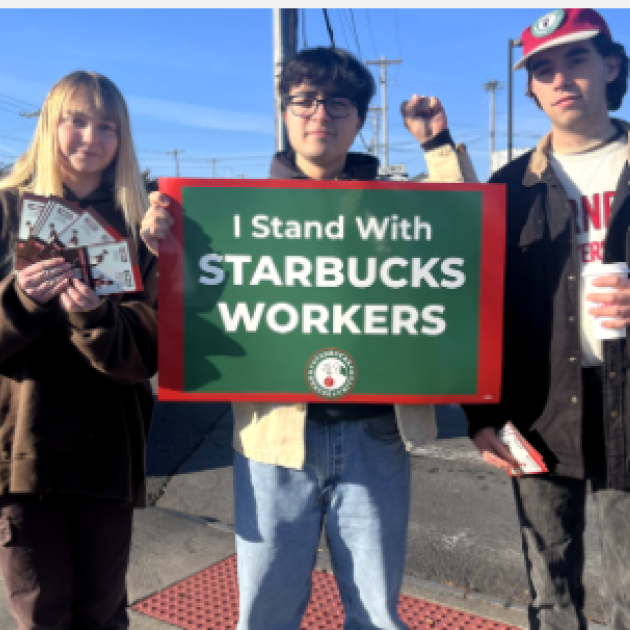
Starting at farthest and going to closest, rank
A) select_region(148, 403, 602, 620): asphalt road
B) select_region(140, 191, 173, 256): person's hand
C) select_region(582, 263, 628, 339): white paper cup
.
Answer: select_region(148, 403, 602, 620): asphalt road
select_region(140, 191, 173, 256): person's hand
select_region(582, 263, 628, 339): white paper cup

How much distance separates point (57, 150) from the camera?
1938 millimetres

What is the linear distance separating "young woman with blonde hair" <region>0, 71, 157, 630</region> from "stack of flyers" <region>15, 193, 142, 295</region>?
43mm

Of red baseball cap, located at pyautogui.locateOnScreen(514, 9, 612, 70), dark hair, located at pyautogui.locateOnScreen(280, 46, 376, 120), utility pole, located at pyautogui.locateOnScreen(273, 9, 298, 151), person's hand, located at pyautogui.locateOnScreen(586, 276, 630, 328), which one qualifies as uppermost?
utility pole, located at pyautogui.locateOnScreen(273, 9, 298, 151)

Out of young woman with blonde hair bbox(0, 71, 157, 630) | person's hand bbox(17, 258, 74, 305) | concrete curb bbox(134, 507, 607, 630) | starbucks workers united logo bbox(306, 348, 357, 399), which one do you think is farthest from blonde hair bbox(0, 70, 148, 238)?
concrete curb bbox(134, 507, 607, 630)

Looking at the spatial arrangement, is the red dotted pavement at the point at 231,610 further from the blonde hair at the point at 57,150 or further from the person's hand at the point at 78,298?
the blonde hair at the point at 57,150

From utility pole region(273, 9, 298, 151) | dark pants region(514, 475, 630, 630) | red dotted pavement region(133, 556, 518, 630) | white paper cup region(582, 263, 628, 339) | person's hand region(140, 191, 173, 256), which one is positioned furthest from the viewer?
utility pole region(273, 9, 298, 151)

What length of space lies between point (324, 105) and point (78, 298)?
0.88 meters

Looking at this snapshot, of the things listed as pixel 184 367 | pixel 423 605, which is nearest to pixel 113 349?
pixel 184 367

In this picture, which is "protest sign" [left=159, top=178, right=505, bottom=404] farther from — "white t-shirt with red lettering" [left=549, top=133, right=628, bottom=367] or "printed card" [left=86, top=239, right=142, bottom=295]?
"white t-shirt with red lettering" [left=549, top=133, right=628, bottom=367]

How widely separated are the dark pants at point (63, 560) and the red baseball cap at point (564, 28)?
1869 mm

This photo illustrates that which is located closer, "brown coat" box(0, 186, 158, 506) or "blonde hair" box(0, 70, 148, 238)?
"brown coat" box(0, 186, 158, 506)

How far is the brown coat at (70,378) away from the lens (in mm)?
1806

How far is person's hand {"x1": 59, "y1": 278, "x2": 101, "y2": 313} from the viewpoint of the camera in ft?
5.85

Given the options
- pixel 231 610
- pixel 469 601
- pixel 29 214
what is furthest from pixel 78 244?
pixel 469 601
